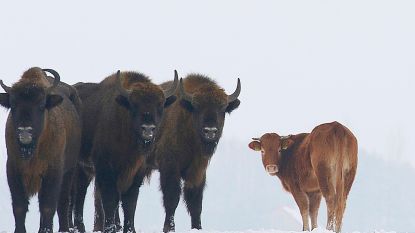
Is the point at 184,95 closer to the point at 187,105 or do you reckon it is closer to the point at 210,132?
the point at 187,105

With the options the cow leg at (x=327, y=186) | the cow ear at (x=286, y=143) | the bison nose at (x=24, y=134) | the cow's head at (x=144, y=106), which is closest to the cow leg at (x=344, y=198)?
the cow leg at (x=327, y=186)

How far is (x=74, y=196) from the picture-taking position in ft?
66.8

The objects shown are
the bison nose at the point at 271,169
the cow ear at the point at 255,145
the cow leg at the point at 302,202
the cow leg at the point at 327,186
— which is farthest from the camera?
the cow ear at the point at 255,145

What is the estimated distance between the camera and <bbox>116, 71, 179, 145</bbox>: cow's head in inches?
688

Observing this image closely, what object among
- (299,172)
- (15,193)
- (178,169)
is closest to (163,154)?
(178,169)

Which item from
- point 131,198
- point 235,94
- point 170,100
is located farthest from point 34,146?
point 235,94

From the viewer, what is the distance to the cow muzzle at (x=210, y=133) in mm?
18953

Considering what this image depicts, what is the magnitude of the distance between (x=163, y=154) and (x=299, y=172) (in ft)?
16.7

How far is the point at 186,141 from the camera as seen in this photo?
64.1 feet

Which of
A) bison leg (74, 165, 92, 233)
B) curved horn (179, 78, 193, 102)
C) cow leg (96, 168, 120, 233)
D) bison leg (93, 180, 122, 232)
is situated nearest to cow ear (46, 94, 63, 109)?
cow leg (96, 168, 120, 233)

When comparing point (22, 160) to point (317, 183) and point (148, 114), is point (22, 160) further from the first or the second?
point (317, 183)

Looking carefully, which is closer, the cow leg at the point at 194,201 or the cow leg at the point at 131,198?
the cow leg at the point at 131,198

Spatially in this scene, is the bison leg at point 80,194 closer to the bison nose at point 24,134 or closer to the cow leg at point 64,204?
the cow leg at point 64,204

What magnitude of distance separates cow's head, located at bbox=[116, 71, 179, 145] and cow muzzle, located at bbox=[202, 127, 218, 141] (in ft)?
3.98
